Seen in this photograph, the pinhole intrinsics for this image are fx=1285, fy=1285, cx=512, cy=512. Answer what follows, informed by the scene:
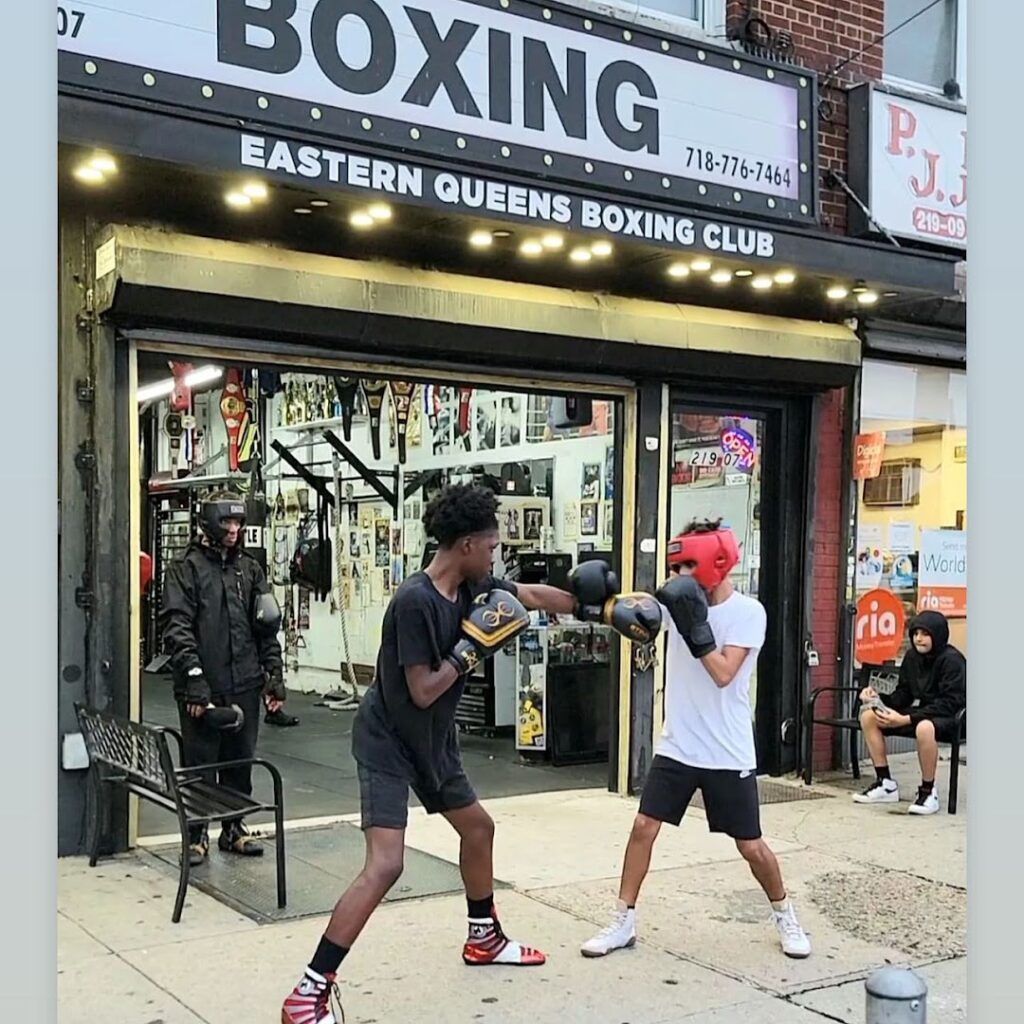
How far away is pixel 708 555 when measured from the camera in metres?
5.06

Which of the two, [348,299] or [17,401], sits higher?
[348,299]

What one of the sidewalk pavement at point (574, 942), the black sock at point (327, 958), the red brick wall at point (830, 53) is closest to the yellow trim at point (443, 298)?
the red brick wall at point (830, 53)

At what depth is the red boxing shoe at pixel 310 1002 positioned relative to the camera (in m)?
4.16

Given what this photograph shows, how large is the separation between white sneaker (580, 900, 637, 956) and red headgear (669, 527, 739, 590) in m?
1.36

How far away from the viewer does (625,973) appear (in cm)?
495

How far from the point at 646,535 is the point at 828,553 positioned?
169 centimetres

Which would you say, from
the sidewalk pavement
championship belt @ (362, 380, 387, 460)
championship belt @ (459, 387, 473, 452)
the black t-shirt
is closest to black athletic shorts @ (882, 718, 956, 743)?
the sidewalk pavement

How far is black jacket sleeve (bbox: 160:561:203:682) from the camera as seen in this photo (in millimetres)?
6316

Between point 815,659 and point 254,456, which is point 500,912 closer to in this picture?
point 815,659

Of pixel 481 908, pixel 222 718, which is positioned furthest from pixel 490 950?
pixel 222 718

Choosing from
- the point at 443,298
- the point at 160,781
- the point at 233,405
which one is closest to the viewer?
the point at 160,781

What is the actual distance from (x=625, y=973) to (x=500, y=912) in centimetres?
95

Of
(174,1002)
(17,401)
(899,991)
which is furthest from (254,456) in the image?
(17,401)

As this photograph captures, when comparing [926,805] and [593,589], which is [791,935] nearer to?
[593,589]
